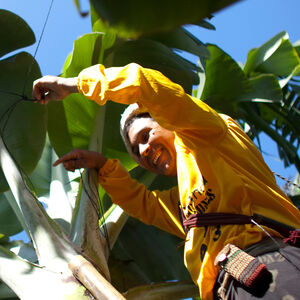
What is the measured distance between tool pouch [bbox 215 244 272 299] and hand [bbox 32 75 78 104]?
78 centimetres

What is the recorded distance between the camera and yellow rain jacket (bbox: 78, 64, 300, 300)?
1145 mm

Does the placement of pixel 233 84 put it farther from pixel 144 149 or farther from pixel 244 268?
pixel 244 268

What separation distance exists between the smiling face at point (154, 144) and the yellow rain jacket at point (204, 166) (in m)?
0.16

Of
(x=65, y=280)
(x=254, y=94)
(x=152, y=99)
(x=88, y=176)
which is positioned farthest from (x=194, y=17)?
(x=254, y=94)

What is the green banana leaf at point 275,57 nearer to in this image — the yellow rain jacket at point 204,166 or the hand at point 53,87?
the yellow rain jacket at point 204,166

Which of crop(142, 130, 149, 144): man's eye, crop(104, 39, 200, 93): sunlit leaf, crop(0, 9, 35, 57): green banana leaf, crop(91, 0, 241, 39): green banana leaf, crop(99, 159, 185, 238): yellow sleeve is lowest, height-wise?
crop(99, 159, 185, 238): yellow sleeve

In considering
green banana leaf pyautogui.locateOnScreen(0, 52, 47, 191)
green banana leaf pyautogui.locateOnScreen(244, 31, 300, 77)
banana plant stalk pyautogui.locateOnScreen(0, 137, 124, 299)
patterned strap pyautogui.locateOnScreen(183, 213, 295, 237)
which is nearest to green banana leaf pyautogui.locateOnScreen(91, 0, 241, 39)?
banana plant stalk pyautogui.locateOnScreen(0, 137, 124, 299)

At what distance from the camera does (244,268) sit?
0.98 m

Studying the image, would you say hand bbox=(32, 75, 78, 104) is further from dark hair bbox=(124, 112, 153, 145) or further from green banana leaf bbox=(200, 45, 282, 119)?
green banana leaf bbox=(200, 45, 282, 119)

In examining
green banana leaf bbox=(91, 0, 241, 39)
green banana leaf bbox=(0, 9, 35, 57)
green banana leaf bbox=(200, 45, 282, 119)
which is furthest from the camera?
green banana leaf bbox=(200, 45, 282, 119)

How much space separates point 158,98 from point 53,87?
489mm

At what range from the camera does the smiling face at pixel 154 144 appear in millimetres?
1487

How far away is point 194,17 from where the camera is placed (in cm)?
23

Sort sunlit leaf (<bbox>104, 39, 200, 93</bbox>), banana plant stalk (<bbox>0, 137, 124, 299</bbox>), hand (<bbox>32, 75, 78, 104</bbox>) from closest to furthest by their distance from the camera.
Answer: banana plant stalk (<bbox>0, 137, 124, 299</bbox>)
hand (<bbox>32, 75, 78, 104</bbox>)
sunlit leaf (<bbox>104, 39, 200, 93</bbox>)
